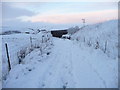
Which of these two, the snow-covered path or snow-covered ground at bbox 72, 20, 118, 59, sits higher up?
snow-covered ground at bbox 72, 20, 118, 59

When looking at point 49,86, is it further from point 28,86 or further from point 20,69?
point 20,69

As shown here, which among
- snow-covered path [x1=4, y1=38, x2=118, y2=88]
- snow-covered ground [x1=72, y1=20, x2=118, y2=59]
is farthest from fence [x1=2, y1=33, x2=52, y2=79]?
snow-covered ground [x1=72, y1=20, x2=118, y2=59]

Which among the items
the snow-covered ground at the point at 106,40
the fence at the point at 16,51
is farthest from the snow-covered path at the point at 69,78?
the snow-covered ground at the point at 106,40

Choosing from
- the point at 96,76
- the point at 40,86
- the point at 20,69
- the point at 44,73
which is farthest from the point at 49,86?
the point at 20,69

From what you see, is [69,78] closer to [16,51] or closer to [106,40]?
[16,51]

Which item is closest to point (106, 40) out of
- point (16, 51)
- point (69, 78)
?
point (16, 51)

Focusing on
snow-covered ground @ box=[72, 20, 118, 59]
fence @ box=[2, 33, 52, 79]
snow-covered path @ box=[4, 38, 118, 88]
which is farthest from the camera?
snow-covered ground @ box=[72, 20, 118, 59]

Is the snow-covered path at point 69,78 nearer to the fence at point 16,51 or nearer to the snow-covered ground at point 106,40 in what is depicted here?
the fence at point 16,51

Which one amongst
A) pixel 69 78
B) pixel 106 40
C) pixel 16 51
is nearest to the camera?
pixel 69 78

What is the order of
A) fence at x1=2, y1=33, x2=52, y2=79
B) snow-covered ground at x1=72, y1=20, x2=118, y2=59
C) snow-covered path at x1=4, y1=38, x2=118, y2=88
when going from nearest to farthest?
snow-covered path at x1=4, y1=38, x2=118, y2=88 < fence at x1=2, y1=33, x2=52, y2=79 < snow-covered ground at x1=72, y1=20, x2=118, y2=59

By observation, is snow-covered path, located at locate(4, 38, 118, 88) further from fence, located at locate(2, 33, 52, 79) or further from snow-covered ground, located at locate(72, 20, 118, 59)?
snow-covered ground, located at locate(72, 20, 118, 59)

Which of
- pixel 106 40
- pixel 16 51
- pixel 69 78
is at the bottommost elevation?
pixel 69 78

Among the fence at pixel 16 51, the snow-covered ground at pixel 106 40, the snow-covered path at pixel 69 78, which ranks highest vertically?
the snow-covered ground at pixel 106 40

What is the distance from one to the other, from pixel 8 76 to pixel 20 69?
3.26 feet
